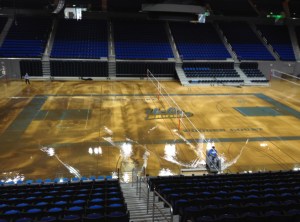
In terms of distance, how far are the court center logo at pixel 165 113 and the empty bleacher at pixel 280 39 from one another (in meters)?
23.9

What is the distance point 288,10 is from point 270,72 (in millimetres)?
12042

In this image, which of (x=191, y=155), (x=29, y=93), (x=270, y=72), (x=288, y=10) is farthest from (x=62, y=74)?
(x=288, y=10)

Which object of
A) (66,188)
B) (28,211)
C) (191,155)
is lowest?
(191,155)

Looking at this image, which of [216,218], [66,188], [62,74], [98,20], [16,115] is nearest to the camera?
[216,218]

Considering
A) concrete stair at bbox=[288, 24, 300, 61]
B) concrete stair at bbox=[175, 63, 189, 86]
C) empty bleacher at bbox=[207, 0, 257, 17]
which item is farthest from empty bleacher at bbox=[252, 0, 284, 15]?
concrete stair at bbox=[175, 63, 189, 86]

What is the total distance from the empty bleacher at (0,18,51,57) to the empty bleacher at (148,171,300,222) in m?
29.7

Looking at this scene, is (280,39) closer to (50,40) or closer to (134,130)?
(50,40)

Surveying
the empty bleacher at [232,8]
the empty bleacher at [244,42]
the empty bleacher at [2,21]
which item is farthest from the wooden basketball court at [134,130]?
the empty bleacher at [232,8]

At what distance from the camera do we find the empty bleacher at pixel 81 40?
35.2 meters

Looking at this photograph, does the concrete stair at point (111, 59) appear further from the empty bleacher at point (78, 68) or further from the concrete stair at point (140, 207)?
the concrete stair at point (140, 207)

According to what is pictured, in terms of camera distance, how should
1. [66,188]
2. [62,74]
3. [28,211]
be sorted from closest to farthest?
[28,211] < [66,188] < [62,74]

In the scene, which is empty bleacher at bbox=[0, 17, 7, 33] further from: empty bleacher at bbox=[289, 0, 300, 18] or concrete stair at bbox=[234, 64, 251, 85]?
empty bleacher at bbox=[289, 0, 300, 18]

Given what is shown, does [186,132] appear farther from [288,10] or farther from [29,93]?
[288,10]

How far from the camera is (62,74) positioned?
34.3 metres
